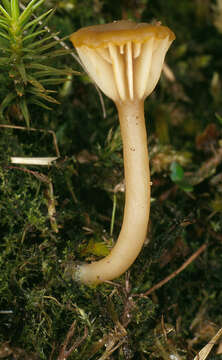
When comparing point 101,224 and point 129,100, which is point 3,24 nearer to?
point 129,100

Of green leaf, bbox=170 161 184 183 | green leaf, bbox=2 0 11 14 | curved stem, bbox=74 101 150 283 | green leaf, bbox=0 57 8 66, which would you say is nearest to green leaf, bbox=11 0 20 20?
green leaf, bbox=2 0 11 14

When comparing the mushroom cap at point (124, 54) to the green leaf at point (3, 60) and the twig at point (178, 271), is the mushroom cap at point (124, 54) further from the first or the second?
the twig at point (178, 271)

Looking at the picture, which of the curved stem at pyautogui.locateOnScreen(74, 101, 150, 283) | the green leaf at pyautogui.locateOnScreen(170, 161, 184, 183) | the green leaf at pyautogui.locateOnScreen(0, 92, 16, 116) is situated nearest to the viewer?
the curved stem at pyautogui.locateOnScreen(74, 101, 150, 283)

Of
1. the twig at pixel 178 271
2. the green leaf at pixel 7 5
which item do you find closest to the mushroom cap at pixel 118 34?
the green leaf at pixel 7 5

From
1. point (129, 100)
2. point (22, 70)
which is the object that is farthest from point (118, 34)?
point (22, 70)

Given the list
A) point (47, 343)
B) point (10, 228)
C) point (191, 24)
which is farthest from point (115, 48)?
point (191, 24)

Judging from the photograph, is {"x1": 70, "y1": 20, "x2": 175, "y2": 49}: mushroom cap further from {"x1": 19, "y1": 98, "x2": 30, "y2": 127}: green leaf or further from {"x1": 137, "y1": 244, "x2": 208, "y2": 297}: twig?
{"x1": 137, "y1": 244, "x2": 208, "y2": 297}: twig

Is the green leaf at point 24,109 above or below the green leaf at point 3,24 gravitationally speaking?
below
